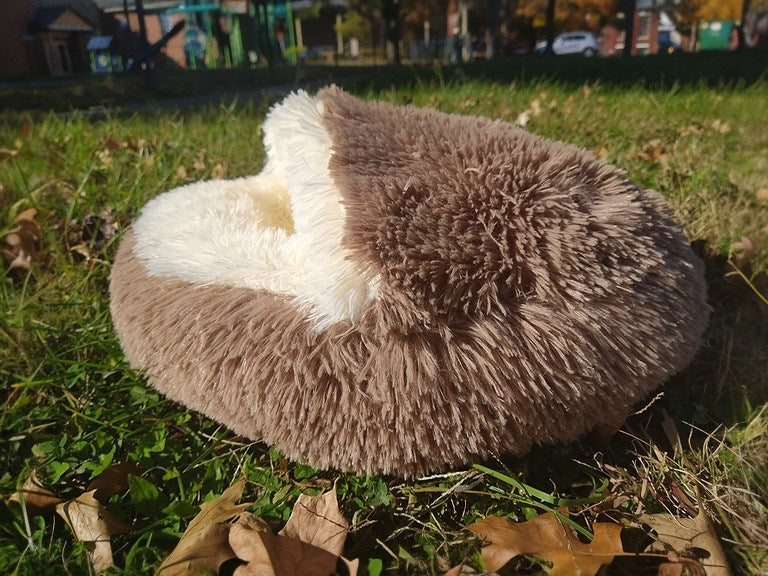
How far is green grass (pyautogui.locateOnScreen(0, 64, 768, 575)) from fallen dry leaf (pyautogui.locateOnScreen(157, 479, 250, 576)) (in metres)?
0.05

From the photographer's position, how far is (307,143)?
3.54 ft

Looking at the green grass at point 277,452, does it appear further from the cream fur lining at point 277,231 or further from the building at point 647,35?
the building at point 647,35

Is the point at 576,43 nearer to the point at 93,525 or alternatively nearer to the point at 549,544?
the point at 549,544

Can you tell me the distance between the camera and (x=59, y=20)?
22.5 ft

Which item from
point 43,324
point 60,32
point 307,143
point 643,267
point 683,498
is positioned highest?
point 60,32

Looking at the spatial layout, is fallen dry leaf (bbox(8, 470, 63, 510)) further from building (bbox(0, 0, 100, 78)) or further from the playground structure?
building (bbox(0, 0, 100, 78))

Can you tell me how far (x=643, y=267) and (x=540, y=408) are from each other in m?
0.31

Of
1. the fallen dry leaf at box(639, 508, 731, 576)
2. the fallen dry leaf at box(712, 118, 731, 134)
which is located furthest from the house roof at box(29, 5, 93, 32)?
the fallen dry leaf at box(639, 508, 731, 576)

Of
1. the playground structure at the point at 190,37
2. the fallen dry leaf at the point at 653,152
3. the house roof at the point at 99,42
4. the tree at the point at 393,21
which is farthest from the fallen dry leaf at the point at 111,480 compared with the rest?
the tree at the point at 393,21

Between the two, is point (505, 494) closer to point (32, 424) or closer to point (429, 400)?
point (429, 400)

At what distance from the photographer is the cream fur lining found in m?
0.84

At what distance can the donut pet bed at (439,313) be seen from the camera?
2.66ft

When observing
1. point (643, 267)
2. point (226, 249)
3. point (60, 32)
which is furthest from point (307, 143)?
point (60, 32)

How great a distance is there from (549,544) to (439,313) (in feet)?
1.29
